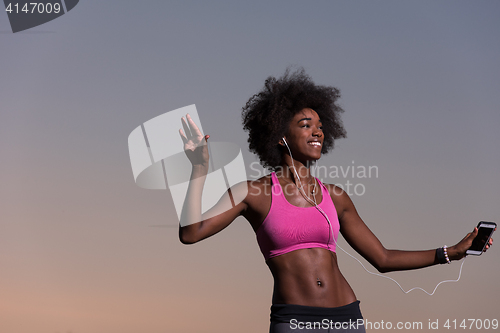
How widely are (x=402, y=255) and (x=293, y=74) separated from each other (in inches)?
76.6

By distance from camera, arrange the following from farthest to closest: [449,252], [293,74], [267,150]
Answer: [293,74] < [267,150] < [449,252]

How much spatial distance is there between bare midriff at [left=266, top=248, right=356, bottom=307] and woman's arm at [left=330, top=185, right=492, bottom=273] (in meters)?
0.59

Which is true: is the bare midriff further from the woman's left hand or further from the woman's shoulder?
the woman's left hand

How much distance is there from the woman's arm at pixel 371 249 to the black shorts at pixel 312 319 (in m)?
0.75

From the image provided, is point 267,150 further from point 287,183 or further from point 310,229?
point 310,229

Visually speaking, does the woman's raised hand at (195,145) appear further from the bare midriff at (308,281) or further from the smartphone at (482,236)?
the smartphone at (482,236)

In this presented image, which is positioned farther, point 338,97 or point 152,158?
point 338,97

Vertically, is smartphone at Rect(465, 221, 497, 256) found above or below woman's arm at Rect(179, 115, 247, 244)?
below

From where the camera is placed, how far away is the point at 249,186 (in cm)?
431

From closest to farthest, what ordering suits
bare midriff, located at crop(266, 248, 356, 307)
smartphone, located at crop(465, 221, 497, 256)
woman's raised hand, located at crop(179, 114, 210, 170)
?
woman's raised hand, located at crop(179, 114, 210, 170)
bare midriff, located at crop(266, 248, 356, 307)
smartphone, located at crop(465, 221, 497, 256)

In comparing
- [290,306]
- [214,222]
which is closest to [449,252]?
[290,306]

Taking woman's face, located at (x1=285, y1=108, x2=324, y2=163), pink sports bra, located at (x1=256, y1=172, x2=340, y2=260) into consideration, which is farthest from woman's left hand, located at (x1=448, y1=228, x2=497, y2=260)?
woman's face, located at (x1=285, y1=108, x2=324, y2=163)

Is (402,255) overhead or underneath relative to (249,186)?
underneath

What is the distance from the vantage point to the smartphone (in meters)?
4.58
